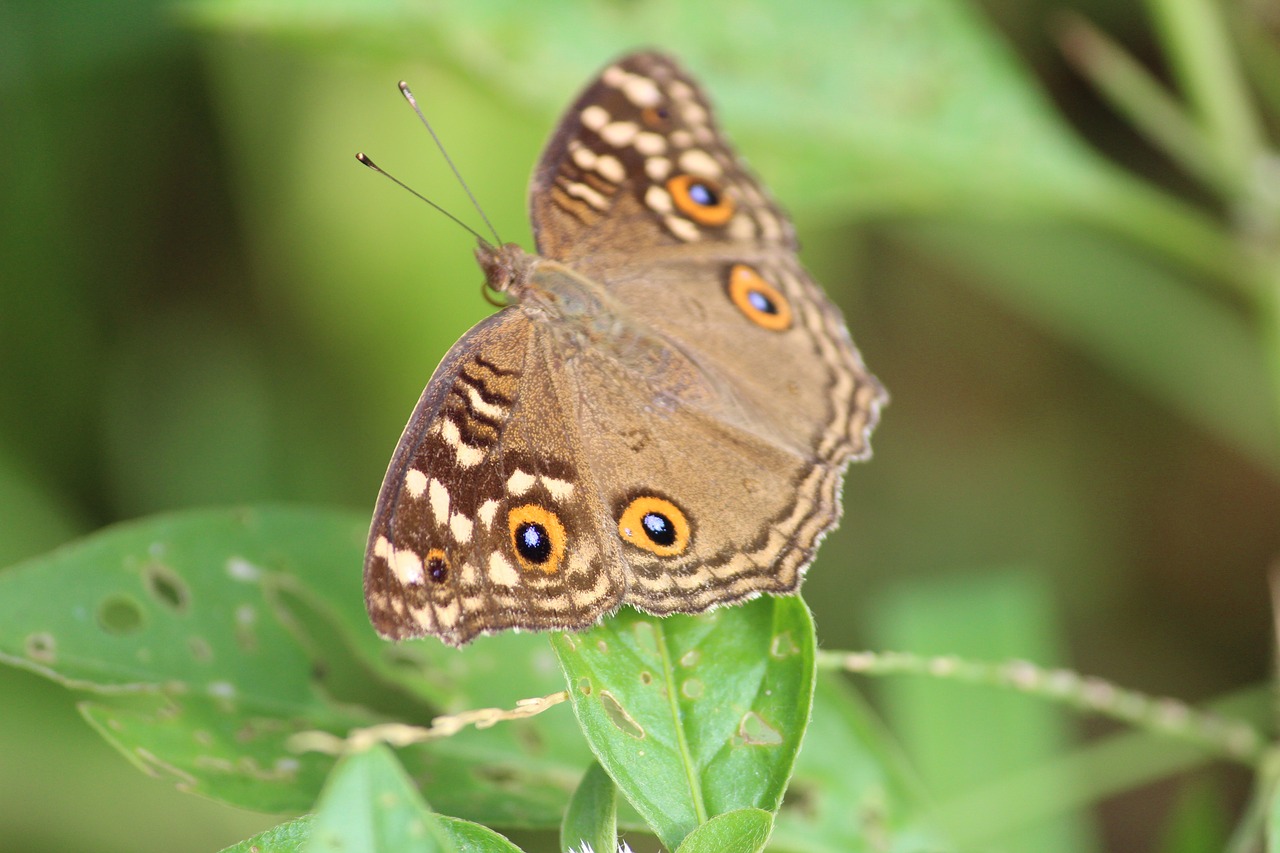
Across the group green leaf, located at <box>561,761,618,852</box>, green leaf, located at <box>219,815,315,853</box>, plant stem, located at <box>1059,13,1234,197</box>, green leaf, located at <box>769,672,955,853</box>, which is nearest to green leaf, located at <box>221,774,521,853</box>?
green leaf, located at <box>219,815,315,853</box>

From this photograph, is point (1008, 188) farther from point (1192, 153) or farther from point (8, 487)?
point (8, 487)

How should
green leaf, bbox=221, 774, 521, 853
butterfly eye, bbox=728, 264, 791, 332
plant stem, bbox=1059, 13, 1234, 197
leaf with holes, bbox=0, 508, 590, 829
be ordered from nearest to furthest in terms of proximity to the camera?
1. green leaf, bbox=221, 774, 521, 853
2. leaf with holes, bbox=0, 508, 590, 829
3. butterfly eye, bbox=728, 264, 791, 332
4. plant stem, bbox=1059, 13, 1234, 197

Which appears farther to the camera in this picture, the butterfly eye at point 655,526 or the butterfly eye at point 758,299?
the butterfly eye at point 758,299

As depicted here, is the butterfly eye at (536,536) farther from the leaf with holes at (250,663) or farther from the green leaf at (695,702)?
the leaf with holes at (250,663)

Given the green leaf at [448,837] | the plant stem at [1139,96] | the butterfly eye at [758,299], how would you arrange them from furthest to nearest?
the plant stem at [1139,96] < the butterfly eye at [758,299] < the green leaf at [448,837]

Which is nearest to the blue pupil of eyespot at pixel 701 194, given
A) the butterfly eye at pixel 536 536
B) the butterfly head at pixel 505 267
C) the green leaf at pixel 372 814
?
the butterfly head at pixel 505 267

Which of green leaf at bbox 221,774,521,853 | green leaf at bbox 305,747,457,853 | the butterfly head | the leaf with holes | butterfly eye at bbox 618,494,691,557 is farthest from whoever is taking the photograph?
the butterfly head

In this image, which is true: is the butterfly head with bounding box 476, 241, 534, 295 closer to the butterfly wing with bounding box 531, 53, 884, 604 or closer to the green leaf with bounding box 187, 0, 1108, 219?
the butterfly wing with bounding box 531, 53, 884, 604

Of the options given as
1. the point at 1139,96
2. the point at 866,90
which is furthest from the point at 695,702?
the point at 1139,96
